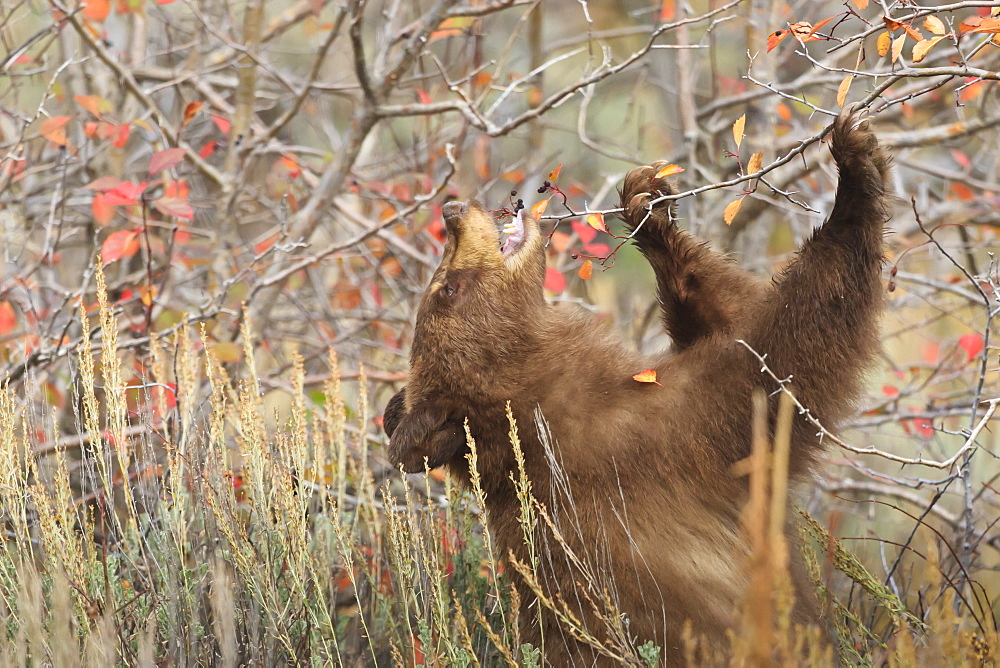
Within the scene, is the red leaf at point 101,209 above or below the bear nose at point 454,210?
above

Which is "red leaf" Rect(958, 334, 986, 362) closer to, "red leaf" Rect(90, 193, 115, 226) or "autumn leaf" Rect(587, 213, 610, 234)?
→ "autumn leaf" Rect(587, 213, 610, 234)

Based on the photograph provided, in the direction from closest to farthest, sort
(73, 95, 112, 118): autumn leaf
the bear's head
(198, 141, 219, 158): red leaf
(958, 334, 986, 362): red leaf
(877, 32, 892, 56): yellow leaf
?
(877, 32, 892, 56): yellow leaf, the bear's head, (73, 95, 112, 118): autumn leaf, (958, 334, 986, 362): red leaf, (198, 141, 219, 158): red leaf

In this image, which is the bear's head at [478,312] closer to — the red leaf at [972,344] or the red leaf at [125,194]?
the red leaf at [125,194]

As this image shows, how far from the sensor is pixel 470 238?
11.0ft

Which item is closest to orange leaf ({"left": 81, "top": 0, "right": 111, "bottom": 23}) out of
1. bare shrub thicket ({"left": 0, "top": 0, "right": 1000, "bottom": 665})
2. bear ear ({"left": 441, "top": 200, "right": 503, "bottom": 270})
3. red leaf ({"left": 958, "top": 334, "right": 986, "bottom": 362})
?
bare shrub thicket ({"left": 0, "top": 0, "right": 1000, "bottom": 665})

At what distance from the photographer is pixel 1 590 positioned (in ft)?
9.62

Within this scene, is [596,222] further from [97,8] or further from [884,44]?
[97,8]

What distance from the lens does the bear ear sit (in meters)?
3.33

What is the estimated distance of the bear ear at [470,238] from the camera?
3.33 metres

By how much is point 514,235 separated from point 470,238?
0.17 meters

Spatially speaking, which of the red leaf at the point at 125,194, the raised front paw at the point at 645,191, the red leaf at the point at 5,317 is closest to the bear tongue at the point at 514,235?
the raised front paw at the point at 645,191

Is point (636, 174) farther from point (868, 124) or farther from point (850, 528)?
point (850, 528)

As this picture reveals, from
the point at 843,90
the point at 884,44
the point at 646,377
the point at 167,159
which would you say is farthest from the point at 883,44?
the point at 167,159

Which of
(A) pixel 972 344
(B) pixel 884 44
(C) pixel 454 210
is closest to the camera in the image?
(B) pixel 884 44
